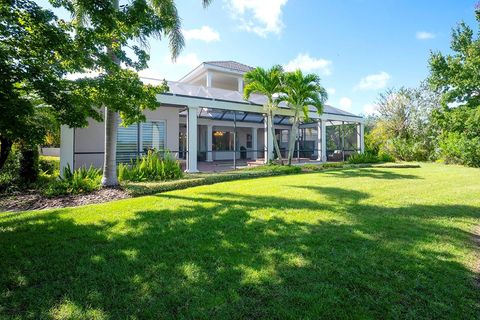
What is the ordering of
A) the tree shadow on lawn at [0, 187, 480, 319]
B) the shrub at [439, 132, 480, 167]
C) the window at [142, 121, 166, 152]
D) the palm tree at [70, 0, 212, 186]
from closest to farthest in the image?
the tree shadow on lawn at [0, 187, 480, 319] → the palm tree at [70, 0, 212, 186] → the window at [142, 121, 166, 152] → the shrub at [439, 132, 480, 167]

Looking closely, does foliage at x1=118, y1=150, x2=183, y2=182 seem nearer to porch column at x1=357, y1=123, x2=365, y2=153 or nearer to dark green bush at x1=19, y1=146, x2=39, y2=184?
dark green bush at x1=19, y1=146, x2=39, y2=184

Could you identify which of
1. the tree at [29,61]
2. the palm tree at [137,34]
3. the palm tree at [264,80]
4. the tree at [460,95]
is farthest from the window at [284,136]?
the tree at [29,61]

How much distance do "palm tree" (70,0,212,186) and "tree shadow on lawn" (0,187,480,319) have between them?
3.84 meters

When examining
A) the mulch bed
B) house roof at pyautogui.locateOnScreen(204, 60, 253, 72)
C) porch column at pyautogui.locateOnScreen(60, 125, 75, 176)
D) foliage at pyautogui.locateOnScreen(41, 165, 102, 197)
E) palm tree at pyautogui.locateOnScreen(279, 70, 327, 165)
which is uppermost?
house roof at pyautogui.locateOnScreen(204, 60, 253, 72)

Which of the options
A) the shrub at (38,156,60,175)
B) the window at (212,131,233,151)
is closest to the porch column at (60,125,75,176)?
the shrub at (38,156,60,175)

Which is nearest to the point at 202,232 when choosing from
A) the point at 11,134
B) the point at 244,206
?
the point at 244,206

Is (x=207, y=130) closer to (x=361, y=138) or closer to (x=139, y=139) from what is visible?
(x=139, y=139)

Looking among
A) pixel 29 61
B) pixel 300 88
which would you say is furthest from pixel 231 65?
pixel 29 61

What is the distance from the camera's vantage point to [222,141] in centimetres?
2292

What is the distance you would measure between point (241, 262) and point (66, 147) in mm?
10023

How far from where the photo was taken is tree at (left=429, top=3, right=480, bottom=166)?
18438 mm

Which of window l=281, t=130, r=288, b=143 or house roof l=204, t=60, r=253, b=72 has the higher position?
house roof l=204, t=60, r=253, b=72

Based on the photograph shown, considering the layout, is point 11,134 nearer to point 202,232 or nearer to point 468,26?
point 202,232

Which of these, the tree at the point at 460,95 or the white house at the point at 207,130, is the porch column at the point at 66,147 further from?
the tree at the point at 460,95
